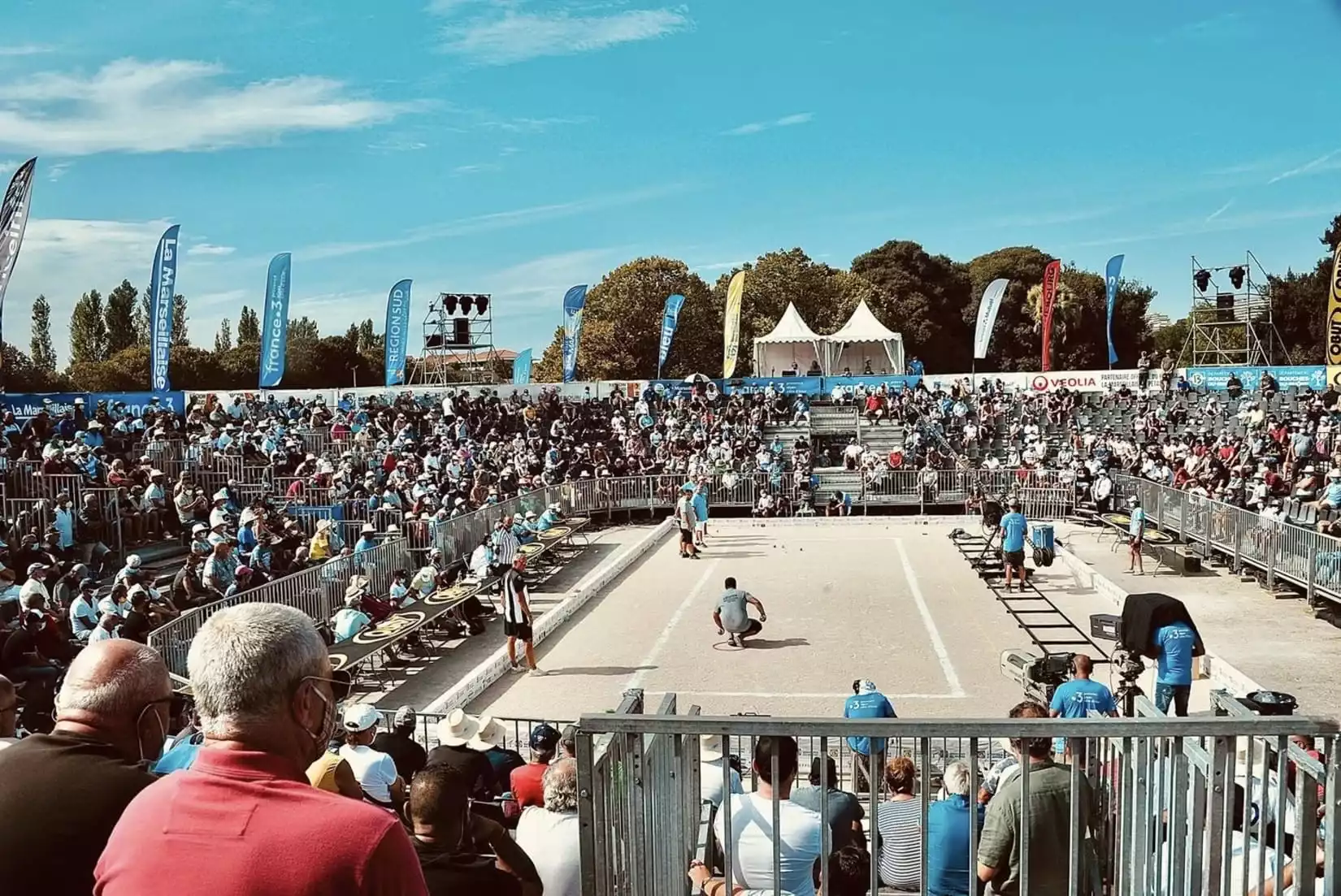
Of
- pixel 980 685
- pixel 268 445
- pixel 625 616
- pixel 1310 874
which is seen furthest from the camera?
pixel 268 445

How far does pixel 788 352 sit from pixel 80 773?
4836 cm

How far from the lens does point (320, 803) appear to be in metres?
1.88

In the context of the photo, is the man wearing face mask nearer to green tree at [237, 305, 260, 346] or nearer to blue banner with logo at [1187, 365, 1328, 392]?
blue banner with logo at [1187, 365, 1328, 392]

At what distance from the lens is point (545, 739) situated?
7113 mm

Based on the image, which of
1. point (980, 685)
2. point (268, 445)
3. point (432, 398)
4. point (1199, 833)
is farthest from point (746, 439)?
point (1199, 833)

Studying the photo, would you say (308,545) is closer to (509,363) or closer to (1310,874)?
(1310,874)

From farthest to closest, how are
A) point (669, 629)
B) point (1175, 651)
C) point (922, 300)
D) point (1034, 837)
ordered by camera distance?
1. point (922, 300)
2. point (669, 629)
3. point (1175, 651)
4. point (1034, 837)

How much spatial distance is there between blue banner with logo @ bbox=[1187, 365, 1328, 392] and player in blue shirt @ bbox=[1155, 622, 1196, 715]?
27567mm

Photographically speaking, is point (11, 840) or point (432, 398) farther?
point (432, 398)

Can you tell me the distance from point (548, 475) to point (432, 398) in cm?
913

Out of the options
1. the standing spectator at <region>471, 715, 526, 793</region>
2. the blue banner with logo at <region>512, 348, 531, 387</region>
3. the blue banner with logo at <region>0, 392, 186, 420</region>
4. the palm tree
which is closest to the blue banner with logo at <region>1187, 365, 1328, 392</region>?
the blue banner with logo at <region>512, 348, 531, 387</region>

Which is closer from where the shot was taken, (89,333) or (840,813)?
(840,813)

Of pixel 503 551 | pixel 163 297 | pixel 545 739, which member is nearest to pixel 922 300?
pixel 163 297

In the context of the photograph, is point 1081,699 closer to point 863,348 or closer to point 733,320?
point 733,320
